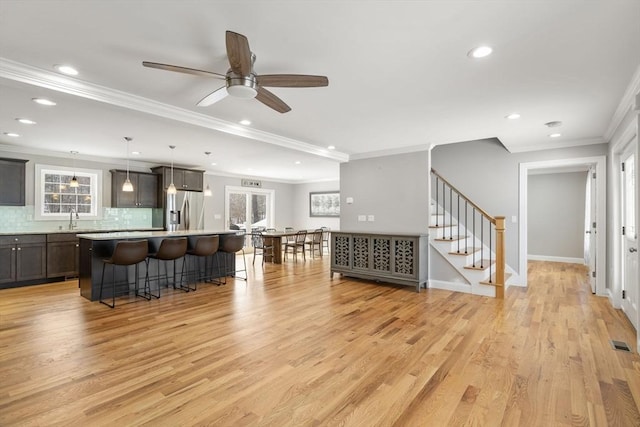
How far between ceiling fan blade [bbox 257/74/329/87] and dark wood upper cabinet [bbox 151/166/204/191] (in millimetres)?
5763

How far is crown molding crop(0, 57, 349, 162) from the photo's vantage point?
2668mm

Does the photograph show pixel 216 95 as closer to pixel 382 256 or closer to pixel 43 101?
pixel 43 101

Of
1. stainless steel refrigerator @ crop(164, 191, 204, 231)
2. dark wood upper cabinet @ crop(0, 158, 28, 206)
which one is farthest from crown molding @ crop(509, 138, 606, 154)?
dark wood upper cabinet @ crop(0, 158, 28, 206)

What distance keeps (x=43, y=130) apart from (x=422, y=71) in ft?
17.7

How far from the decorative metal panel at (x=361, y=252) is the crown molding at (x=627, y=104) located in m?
3.65

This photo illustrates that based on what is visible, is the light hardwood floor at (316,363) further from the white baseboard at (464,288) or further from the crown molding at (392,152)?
the crown molding at (392,152)

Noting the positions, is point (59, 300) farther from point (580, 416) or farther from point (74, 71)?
point (580, 416)

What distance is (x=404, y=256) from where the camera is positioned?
209 inches

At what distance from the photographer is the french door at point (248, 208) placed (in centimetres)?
988

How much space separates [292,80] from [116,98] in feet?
6.63

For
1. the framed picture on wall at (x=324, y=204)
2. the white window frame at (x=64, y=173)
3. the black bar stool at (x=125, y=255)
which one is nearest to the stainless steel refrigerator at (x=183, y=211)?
the white window frame at (x=64, y=173)

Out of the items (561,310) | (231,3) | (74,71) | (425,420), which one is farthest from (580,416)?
(74,71)

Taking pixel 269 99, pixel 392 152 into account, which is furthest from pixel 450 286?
pixel 269 99

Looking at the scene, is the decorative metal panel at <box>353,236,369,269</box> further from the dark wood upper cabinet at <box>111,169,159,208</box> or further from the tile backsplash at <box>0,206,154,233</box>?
the tile backsplash at <box>0,206,154,233</box>
